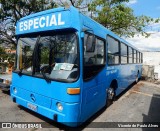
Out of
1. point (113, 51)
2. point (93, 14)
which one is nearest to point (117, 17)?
point (93, 14)

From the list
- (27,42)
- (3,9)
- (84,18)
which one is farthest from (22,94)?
(3,9)

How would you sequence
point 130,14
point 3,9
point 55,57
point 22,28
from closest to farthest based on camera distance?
point 55,57 < point 22,28 < point 3,9 < point 130,14

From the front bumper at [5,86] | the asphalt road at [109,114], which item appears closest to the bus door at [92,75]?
the asphalt road at [109,114]

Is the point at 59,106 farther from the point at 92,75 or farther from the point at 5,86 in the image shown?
the point at 5,86

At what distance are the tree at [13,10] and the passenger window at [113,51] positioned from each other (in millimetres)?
6566

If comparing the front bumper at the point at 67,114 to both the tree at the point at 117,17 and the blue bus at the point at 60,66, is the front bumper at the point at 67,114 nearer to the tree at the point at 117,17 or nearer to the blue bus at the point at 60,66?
the blue bus at the point at 60,66

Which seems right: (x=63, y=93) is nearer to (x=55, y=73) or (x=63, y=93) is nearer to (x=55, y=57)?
(x=55, y=73)

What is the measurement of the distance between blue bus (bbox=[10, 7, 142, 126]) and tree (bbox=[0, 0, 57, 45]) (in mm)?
6687

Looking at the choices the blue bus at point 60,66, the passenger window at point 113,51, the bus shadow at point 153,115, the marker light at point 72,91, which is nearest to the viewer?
the marker light at point 72,91

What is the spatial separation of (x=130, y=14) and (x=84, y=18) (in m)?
12.7

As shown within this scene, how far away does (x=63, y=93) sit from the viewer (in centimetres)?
442

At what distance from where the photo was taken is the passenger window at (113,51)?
6.57 meters

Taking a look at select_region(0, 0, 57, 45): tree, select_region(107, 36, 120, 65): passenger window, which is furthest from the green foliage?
select_region(107, 36, 120, 65): passenger window

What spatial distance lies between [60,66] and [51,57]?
16.9 inches
